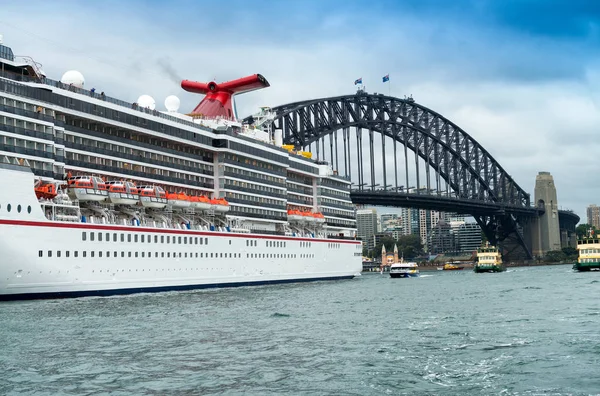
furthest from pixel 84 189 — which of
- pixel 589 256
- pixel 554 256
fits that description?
pixel 554 256

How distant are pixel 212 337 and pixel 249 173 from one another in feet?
128

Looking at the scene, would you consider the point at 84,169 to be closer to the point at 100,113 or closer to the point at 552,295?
the point at 100,113

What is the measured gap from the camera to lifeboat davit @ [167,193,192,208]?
50.6m

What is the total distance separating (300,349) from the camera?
866 inches

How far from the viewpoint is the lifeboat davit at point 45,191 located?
39.4 meters

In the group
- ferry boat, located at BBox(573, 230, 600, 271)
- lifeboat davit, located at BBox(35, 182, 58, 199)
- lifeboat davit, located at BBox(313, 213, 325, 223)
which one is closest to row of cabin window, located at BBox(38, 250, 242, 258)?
lifeboat davit, located at BBox(35, 182, 58, 199)

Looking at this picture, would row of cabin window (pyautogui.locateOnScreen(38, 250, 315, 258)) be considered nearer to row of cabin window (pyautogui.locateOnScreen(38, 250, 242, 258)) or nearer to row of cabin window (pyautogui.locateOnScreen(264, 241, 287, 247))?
row of cabin window (pyautogui.locateOnScreen(38, 250, 242, 258))

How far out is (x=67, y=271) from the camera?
39.5m

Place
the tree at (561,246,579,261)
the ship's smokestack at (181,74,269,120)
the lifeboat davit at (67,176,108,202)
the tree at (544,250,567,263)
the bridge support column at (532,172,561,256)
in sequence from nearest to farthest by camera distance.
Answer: the lifeboat davit at (67,176,108,202), the ship's smokestack at (181,74,269,120), the tree at (544,250,567,263), the tree at (561,246,579,261), the bridge support column at (532,172,561,256)

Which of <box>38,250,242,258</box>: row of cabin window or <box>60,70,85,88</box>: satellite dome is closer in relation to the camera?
<box>38,250,242,258</box>: row of cabin window

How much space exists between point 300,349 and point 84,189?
80.4ft

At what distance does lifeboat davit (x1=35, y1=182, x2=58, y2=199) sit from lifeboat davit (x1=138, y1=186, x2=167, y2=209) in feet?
25.6

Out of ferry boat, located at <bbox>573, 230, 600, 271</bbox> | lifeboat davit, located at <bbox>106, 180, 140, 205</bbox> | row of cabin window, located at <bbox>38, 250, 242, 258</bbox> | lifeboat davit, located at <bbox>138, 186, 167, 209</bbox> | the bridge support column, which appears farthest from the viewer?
the bridge support column

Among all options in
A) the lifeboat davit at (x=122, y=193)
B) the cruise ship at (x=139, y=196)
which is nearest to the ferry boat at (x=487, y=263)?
the cruise ship at (x=139, y=196)
